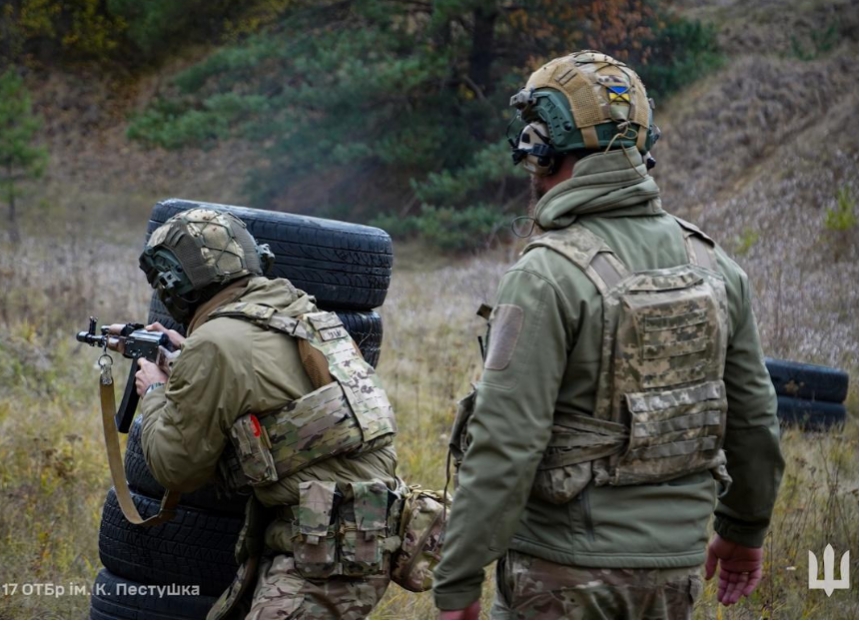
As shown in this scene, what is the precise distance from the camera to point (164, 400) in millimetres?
3613

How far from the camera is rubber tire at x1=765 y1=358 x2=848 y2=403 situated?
7297 mm

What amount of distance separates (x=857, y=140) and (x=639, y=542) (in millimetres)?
14421

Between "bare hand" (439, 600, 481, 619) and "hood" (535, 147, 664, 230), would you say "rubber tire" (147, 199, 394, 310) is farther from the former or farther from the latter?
"bare hand" (439, 600, 481, 619)

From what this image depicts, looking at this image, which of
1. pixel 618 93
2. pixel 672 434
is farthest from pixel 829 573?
pixel 618 93

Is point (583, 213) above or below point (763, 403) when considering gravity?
above

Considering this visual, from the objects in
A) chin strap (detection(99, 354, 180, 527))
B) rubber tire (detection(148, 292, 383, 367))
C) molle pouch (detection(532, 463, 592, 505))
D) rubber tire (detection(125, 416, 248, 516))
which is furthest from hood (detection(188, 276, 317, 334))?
molle pouch (detection(532, 463, 592, 505))

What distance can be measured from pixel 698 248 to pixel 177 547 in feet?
7.95

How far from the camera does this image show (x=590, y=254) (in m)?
2.64

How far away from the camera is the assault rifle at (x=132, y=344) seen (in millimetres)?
3889

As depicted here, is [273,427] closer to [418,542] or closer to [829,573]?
[418,542]

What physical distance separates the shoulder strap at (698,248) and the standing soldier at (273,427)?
1.24 meters

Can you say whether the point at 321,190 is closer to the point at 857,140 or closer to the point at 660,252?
the point at 857,140

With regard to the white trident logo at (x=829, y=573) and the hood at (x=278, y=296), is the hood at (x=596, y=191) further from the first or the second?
the white trident logo at (x=829, y=573)

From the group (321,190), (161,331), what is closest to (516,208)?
(321,190)
